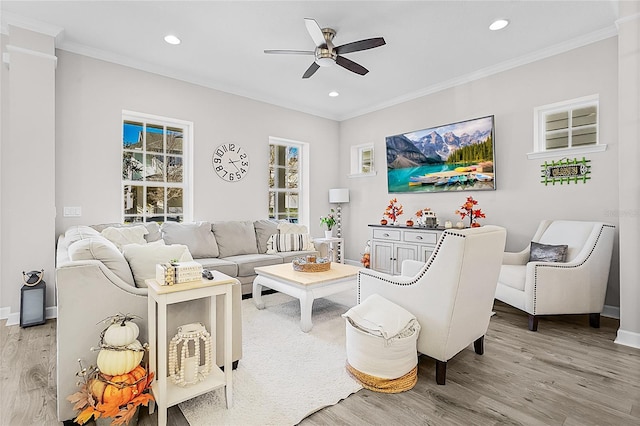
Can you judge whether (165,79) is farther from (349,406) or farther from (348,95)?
(349,406)

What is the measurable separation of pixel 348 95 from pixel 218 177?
98.7 inches

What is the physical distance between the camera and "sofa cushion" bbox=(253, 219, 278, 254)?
15.6 ft

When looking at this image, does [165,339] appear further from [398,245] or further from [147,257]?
[398,245]

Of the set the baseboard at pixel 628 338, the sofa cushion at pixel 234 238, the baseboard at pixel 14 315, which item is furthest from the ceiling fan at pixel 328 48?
the baseboard at pixel 14 315

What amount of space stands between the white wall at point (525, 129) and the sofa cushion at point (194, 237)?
308 centimetres

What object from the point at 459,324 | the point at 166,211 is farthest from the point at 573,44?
the point at 166,211

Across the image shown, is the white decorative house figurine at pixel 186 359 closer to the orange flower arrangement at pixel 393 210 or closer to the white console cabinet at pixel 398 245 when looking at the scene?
the white console cabinet at pixel 398 245

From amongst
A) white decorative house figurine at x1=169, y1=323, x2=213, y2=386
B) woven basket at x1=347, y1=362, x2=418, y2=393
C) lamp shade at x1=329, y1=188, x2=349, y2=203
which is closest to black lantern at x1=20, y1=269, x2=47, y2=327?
white decorative house figurine at x1=169, y1=323, x2=213, y2=386

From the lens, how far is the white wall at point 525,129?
3379 mm

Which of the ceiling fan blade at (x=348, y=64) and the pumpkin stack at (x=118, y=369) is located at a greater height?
the ceiling fan blade at (x=348, y=64)

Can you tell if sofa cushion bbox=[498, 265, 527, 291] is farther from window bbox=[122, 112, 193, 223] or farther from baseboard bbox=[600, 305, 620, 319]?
window bbox=[122, 112, 193, 223]

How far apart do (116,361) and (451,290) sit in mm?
1879

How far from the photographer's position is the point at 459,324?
6.86 ft

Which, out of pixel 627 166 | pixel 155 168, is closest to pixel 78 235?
pixel 155 168
